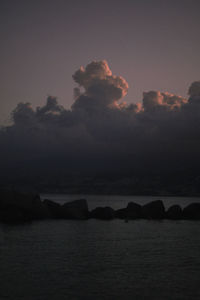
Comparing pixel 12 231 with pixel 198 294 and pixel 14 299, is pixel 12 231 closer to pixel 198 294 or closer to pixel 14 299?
pixel 14 299

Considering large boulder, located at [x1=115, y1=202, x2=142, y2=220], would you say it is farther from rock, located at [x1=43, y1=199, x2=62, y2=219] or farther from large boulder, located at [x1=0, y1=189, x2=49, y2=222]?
large boulder, located at [x1=0, y1=189, x2=49, y2=222]

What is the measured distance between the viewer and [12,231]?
43.2 meters

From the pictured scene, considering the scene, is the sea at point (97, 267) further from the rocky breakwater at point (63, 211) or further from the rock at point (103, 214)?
the rock at point (103, 214)

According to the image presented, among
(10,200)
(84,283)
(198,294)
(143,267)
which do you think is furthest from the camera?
(10,200)

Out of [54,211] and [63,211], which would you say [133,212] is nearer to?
[63,211]

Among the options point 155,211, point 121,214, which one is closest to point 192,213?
point 155,211

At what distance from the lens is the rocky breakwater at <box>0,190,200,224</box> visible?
5478 cm

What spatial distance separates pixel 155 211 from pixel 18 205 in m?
29.0

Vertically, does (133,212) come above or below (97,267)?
above

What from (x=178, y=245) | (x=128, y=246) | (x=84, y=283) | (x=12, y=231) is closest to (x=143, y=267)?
(x=84, y=283)

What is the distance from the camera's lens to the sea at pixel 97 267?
62.4ft

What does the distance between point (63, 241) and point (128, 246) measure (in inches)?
311

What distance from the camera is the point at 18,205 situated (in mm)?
55938

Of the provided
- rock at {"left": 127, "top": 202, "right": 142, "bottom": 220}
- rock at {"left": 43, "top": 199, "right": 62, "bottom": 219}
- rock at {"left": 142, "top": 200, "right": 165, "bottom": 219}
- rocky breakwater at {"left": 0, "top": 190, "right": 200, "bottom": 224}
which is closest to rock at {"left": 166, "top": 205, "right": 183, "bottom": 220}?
rocky breakwater at {"left": 0, "top": 190, "right": 200, "bottom": 224}
